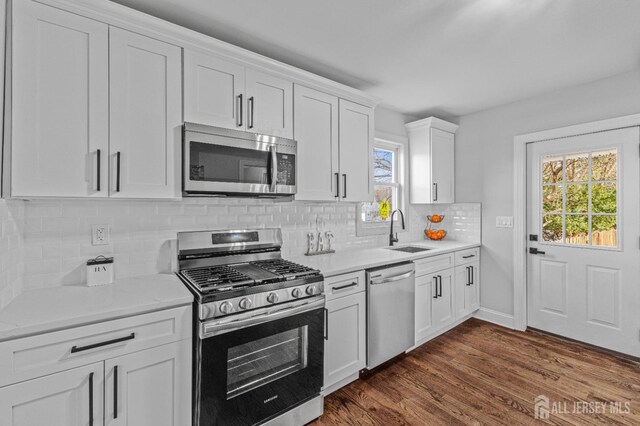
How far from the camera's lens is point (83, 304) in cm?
144

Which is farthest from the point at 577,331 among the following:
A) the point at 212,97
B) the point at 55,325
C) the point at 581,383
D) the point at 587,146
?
the point at 55,325

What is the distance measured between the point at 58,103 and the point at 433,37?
2237 millimetres

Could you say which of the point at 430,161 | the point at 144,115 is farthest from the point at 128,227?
the point at 430,161

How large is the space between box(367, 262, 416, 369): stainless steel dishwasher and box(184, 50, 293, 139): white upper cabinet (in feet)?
4.43

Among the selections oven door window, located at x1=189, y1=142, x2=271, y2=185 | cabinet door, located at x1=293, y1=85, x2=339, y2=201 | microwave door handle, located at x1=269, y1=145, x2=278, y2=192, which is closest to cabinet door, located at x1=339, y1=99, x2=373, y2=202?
cabinet door, located at x1=293, y1=85, x2=339, y2=201

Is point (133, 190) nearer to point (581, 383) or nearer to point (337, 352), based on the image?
point (337, 352)

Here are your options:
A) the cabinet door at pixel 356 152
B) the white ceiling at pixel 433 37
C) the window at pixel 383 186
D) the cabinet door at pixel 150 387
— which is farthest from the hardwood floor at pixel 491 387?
the white ceiling at pixel 433 37

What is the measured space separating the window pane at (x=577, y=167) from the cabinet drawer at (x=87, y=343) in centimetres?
363

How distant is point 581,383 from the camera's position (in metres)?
2.40

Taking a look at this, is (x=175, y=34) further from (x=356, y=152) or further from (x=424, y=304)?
(x=424, y=304)

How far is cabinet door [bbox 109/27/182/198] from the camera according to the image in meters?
1.66

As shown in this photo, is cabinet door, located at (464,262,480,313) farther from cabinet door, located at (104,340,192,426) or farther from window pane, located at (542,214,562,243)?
cabinet door, located at (104,340,192,426)

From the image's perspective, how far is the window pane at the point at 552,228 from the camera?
320 centimetres

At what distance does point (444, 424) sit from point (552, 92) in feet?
10.6
